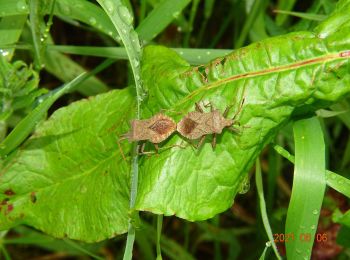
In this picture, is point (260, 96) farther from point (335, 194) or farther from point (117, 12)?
point (335, 194)

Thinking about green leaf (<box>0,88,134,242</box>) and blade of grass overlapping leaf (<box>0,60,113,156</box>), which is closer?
blade of grass overlapping leaf (<box>0,60,113,156</box>)

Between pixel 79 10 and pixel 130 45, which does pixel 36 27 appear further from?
pixel 130 45

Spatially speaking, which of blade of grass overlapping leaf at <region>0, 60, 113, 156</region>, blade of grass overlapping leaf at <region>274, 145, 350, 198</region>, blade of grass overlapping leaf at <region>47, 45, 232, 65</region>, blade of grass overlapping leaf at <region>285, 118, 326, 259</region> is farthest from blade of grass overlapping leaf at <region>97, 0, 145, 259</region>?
blade of grass overlapping leaf at <region>274, 145, 350, 198</region>

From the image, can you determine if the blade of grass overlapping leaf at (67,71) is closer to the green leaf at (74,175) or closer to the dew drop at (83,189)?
the green leaf at (74,175)

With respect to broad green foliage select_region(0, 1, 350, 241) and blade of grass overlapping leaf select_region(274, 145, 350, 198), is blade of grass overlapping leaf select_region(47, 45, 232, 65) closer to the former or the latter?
broad green foliage select_region(0, 1, 350, 241)

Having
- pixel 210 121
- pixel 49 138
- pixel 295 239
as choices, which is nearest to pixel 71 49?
pixel 49 138

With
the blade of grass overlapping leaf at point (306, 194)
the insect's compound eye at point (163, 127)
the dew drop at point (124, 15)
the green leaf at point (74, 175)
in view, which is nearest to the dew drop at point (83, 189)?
the green leaf at point (74, 175)

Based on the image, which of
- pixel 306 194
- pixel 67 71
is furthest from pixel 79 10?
pixel 306 194

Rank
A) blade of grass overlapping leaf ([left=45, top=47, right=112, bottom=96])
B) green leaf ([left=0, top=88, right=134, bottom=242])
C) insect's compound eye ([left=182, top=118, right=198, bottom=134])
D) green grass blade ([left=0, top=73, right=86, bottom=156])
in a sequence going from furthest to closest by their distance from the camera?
blade of grass overlapping leaf ([left=45, top=47, right=112, bottom=96])
green leaf ([left=0, top=88, right=134, bottom=242])
green grass blade ([left=0, top=73, right=86, bottom=156])
insect's compound eye ([left=182, top=118, right=198, bottom=134])
